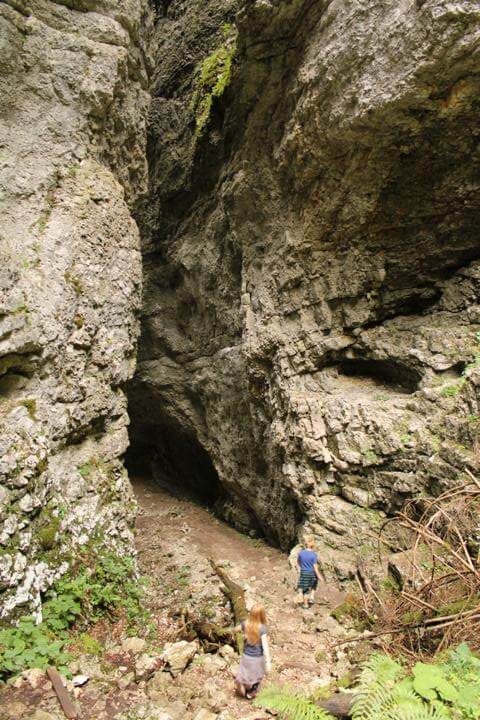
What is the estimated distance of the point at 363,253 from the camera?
29.1ft

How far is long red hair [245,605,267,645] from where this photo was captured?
4.16 metres

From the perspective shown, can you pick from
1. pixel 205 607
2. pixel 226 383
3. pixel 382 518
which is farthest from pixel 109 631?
pixel 226 383

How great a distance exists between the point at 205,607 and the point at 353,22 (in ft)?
34.6

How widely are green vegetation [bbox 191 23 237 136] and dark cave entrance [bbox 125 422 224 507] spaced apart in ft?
36.4

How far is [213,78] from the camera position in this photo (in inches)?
447

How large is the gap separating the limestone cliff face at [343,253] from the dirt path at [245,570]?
1010 millimetres

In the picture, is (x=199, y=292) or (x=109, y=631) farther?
(x=199, y=292)

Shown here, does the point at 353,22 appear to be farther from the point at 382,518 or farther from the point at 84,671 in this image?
the point at 84,671

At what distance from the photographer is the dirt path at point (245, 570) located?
15.6 ft

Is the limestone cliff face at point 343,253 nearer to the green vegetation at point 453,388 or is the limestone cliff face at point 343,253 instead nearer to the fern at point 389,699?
the green vegetation at point 453,388

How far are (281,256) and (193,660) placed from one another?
324 inches

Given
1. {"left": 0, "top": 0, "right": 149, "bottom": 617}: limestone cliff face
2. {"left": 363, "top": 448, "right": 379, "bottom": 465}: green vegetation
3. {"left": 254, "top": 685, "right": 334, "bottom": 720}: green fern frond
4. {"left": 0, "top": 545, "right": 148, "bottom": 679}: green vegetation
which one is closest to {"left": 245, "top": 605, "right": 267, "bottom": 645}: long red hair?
{"left": 254, "top": 685, "right": 334, "bottom": 720}: green fern frond

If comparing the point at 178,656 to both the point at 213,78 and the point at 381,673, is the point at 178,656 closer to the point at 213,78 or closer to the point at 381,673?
the point at 381,673

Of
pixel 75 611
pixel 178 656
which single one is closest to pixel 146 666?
pixel 178 656
